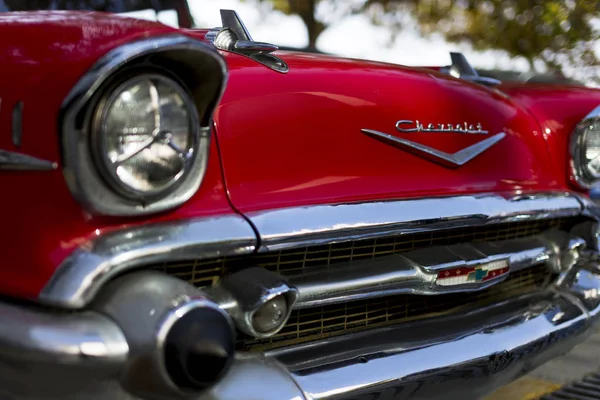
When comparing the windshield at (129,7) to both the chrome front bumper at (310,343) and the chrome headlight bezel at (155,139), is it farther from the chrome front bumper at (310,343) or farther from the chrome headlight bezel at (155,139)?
the chrome front bumper at (310,343)

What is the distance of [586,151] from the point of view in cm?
243

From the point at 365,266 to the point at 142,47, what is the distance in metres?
0.79

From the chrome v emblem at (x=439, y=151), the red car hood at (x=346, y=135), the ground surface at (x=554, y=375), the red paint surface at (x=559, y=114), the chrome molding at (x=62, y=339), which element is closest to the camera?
the chrome molding at (x=62, y=339)

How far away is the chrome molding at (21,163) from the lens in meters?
1.26

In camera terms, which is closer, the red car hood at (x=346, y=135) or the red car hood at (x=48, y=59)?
the red car hood at (x=48, y=59)

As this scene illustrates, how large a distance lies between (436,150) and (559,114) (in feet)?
2.36

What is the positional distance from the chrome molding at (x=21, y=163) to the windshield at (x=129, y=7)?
79 centimetres

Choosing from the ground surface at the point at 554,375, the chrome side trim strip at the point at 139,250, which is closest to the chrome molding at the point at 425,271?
the chrome side trim strip at the point at 139,250

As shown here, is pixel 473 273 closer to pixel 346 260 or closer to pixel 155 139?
pixel 346 260

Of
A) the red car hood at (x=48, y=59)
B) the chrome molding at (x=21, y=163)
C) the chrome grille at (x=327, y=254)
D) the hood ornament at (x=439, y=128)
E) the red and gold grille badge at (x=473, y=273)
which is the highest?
the red car hood at (x=48, y=59)

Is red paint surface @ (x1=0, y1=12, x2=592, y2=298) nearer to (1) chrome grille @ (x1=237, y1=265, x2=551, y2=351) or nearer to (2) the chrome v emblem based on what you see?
(2) the chrome v emblem

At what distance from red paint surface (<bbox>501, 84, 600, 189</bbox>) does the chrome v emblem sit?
314 millimetres

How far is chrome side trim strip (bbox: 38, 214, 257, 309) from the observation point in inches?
48.6

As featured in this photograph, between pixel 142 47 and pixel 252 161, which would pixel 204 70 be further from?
pixel 252 161
